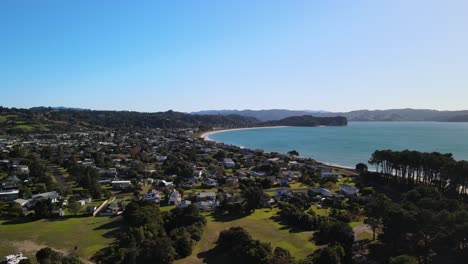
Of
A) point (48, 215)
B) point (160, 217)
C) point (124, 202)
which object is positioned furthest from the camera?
point (124, 202)

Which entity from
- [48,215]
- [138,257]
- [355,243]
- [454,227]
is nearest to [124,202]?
[48,215]

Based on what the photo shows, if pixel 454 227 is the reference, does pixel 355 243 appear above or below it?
below

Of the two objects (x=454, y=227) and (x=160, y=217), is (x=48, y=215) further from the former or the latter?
(x=454, y=227)

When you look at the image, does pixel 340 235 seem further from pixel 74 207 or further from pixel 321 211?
pixel 74 207

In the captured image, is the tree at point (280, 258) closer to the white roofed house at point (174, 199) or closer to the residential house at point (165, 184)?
the white roofed house at point (174, 199)

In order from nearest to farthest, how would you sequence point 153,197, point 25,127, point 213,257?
point 213,257 → point 153,197 → point 25,127

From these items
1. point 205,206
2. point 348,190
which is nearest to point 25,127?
point 205,206

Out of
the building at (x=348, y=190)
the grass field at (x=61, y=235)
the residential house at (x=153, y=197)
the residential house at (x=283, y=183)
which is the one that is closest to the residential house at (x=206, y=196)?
the residential house at (x=153, y=197)
